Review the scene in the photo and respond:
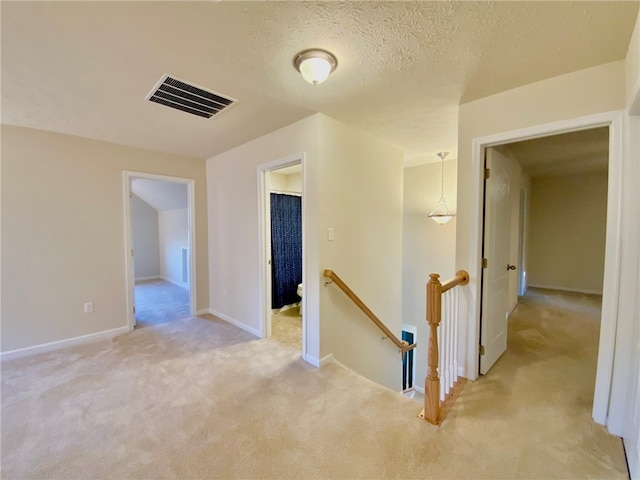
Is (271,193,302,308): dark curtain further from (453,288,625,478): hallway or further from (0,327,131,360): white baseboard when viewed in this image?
(453,288,625,478): hallway

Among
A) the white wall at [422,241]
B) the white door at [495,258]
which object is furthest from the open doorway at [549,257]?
the white wall at [422,241]

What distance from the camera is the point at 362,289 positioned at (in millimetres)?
3074

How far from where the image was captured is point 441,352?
213cm

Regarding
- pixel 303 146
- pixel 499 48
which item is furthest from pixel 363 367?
pixel 499 48

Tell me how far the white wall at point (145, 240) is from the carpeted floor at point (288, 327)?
447 cm

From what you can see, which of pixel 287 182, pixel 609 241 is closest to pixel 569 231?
pixel 609 241

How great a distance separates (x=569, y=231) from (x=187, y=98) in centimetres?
677

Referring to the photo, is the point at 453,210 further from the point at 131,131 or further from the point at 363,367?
the point at 131,131

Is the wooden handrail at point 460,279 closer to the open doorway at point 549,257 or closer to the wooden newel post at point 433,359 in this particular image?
the open doorway at point 549,257

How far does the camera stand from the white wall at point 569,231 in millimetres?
5039

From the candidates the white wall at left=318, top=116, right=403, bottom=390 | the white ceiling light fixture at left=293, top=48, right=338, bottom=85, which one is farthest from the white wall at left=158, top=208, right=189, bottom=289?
the white ceiling light fixture at left=293, top=48, right=338, bottom=85

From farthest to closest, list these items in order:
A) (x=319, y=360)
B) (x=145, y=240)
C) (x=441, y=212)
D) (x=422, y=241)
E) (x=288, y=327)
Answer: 1. (x=145, y=240)
2. (x=422, y=241)
3. (x=441, y=212)
4. (x=288, y=327)
5. (x=319, y=360)

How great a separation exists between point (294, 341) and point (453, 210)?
10.7ft

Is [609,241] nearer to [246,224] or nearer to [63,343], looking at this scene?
[246,224]
